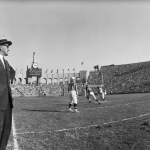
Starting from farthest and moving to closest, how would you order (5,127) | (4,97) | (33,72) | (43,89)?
(33,72) < (43,89) < (5,127) < (4,97)

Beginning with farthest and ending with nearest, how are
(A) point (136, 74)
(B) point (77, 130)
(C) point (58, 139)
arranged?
(A) point (136, 74)
(B) point (77, 130)
(C) point (58, 139)

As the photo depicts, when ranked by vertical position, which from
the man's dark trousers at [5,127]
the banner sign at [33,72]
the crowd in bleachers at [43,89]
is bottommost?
the crowd in bleachers at [43,89]

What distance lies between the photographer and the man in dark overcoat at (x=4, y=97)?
12.1 ft

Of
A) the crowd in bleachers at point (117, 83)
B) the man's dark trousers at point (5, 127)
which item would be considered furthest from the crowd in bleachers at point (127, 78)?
the man's dark trousers at point (5, 127)

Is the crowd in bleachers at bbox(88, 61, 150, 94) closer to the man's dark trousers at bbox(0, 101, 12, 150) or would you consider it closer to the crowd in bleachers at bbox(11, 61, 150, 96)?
the crowd in bleachers at bbox(11, 61, 150, 96)

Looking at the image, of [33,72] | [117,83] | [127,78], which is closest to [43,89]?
[33,72]

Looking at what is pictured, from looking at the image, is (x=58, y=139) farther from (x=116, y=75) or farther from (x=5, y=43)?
(x=116, y=75)

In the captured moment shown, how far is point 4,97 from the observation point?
3.71m

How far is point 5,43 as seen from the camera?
4062 millimetres

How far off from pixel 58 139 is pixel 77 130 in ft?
3.67

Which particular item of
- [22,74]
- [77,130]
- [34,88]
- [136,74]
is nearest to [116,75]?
[136,74]

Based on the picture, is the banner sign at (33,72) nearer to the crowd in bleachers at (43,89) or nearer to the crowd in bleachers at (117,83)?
the crowd in bleachers at (117,83)

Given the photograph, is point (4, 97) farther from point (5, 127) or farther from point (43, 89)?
point (43, 89)

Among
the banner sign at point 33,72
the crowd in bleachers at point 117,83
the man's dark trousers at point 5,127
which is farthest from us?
the banner sign at point 33,72
